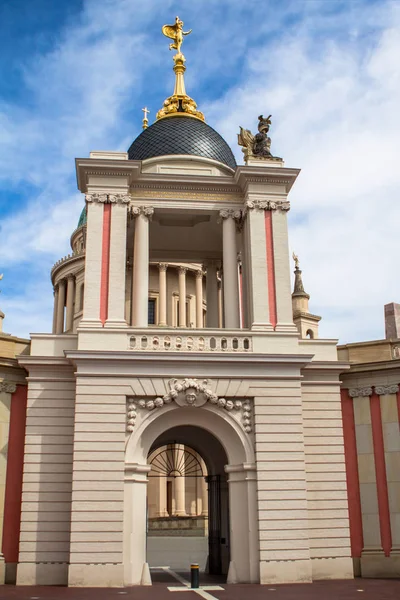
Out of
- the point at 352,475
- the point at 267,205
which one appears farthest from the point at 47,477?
the point at 267,205

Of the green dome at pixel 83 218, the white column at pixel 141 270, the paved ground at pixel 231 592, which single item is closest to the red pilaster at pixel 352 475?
the paved ground at pixel 231 592

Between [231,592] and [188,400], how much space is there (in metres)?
5.96

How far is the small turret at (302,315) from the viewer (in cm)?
4672

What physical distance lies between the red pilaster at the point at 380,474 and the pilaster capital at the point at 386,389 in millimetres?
187

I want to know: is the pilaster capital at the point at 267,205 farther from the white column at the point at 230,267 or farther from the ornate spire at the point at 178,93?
the ornate spire at the point at 178,93

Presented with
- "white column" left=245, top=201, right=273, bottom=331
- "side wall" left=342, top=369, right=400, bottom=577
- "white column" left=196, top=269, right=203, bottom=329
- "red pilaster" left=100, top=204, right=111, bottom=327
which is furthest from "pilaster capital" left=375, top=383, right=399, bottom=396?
"white column" left=196, top=269, right=203, bottom=329

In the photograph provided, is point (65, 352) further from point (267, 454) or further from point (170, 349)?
point (267, 454)

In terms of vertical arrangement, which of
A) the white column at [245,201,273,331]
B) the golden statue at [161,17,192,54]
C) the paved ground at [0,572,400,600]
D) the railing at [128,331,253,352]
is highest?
the golden statue at [161,17,192,54]

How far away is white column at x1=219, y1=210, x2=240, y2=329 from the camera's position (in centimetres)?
2622

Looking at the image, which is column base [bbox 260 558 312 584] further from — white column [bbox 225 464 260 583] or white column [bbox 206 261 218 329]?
white column [bbox 206 261 218 329]

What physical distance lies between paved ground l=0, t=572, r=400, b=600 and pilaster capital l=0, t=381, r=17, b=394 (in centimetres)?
633

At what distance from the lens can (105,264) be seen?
24719 mm

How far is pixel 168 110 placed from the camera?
3156 cm

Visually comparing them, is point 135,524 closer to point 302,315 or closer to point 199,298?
point 302,315
